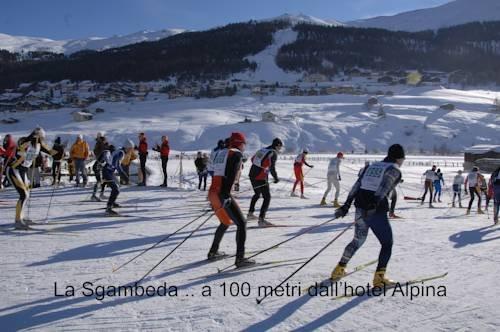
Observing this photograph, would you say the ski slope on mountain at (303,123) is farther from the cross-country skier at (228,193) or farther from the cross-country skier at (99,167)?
the cross-country skier at (228,193)

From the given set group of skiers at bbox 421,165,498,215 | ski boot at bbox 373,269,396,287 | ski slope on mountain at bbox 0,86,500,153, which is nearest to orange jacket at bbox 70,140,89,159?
group of skiers at bbox 421,165,498,215

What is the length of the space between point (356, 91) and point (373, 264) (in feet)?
413

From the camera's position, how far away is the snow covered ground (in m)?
4.79

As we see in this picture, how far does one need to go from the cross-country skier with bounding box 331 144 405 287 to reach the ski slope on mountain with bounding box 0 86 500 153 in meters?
62.1

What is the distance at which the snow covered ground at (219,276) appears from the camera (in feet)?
15.7

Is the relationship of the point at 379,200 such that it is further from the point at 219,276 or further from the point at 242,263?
the point at 219,276

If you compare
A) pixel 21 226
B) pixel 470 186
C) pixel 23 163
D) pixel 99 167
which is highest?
pixel 23 163

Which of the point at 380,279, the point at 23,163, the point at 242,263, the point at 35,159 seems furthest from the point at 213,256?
the point at 35,159

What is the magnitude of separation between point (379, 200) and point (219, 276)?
2239 millimetres

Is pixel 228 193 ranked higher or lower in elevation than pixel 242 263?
higher

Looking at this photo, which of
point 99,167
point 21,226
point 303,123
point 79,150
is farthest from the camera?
point 303,123

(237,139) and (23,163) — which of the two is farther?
(23,163)

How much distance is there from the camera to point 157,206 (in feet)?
43.7

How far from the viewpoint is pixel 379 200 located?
5480 millimetres
